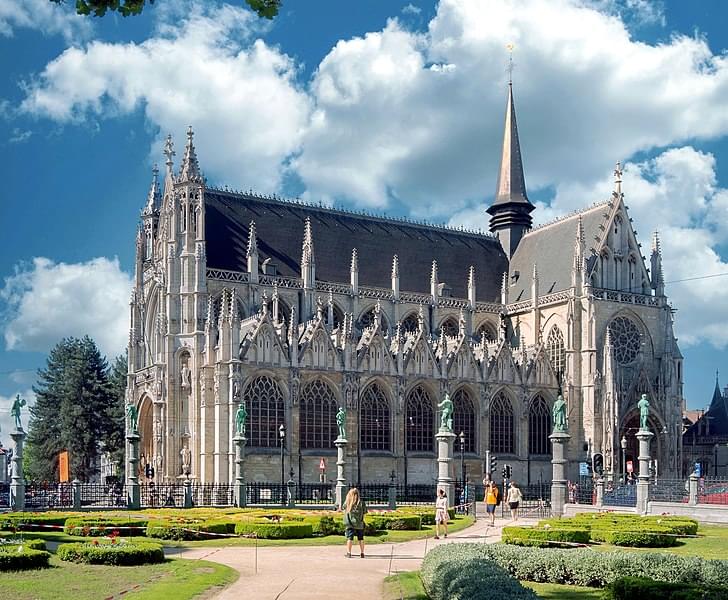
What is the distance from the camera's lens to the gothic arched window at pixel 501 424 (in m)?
78.9

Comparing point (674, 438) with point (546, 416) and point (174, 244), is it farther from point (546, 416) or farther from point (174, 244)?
point (174, 244)

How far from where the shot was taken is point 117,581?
74.5 ft

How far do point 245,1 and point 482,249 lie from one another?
80.4 metres

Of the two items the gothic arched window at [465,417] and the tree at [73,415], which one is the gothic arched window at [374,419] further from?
the tree at [73,415]

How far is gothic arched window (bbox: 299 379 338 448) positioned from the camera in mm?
70000

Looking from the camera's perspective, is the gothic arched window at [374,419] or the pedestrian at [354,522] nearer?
the pedestrian at [354,522]

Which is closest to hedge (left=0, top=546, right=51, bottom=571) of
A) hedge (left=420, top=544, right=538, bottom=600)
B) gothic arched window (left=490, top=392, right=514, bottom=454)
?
hedge (left=420, top=544, right=538, bottom=600)

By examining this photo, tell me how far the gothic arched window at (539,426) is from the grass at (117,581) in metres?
57.0

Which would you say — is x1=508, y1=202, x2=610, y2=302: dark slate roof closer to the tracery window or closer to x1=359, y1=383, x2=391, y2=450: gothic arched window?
x1=359, y1=383, x2=391, y2=450: gothic arched window

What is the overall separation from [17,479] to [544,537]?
2777 centimetres

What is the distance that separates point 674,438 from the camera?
83.1 metres

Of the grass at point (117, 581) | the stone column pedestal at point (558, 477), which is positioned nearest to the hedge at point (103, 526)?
the grass at point (117, 581)

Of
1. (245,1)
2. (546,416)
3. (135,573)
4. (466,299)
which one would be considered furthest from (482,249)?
(245,1)

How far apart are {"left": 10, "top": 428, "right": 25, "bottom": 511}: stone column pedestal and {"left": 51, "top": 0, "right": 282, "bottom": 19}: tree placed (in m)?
38.5
